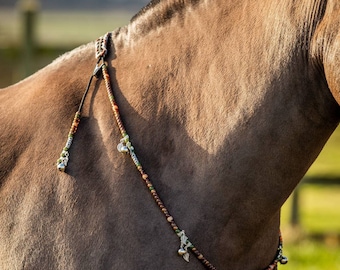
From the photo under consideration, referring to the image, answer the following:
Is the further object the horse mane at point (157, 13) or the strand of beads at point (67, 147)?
the horse mane at point (157, 13)

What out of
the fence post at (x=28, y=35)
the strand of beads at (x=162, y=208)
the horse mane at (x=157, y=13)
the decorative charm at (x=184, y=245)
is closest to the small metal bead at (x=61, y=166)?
the strand of beads at (x=162, y=208)

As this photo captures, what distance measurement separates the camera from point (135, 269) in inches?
93.8

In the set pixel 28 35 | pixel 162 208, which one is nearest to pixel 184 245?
pixel 162 208

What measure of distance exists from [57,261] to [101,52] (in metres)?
0.69

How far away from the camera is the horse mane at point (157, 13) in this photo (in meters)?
2.54

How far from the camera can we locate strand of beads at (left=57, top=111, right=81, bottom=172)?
244 centimetres

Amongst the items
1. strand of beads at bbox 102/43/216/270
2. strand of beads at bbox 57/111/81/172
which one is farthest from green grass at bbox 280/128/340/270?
A: strand of beads at bbox 57/111/81/172

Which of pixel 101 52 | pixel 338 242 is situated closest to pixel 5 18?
pixel 338 242

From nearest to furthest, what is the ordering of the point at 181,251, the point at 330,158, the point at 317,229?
the point at 181,251 → the point at 317,229 → the point at 330,158

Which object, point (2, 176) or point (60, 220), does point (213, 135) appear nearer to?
point (60, 220)

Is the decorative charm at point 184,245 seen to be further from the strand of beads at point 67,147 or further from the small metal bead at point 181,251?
the strand of beads at point 67,147

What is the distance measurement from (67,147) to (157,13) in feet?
1.74

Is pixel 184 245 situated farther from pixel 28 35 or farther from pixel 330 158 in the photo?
pixel 330 158

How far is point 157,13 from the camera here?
2578 millimetres
